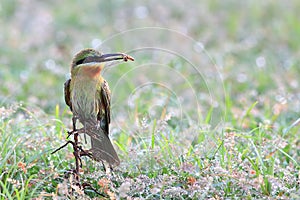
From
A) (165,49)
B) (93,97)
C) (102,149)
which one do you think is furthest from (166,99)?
(93,97)

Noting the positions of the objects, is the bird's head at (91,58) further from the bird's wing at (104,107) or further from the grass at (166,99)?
the grass at (166,99)

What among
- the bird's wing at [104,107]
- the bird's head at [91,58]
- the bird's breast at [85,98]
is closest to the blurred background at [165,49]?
the bird's wing at [104,107]

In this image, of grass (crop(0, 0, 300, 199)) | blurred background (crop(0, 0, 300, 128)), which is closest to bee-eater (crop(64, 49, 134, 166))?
grass (crop(0, 0, 300, 199))

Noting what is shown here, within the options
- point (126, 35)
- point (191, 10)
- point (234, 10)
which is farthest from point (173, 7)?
point (126, 35)

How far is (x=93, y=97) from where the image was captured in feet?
10.2

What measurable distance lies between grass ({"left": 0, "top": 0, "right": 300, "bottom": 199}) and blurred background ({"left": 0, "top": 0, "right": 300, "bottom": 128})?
0.8 inches

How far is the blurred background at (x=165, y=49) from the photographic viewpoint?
224 inches

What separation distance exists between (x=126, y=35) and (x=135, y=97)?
2425mm

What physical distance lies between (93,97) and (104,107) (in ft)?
0.44

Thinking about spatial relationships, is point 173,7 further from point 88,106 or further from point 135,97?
point 88,106

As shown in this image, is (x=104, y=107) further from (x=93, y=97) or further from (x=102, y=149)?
(x=102, y=149)

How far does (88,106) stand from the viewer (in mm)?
3115

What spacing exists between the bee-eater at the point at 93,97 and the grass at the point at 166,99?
0.55ft

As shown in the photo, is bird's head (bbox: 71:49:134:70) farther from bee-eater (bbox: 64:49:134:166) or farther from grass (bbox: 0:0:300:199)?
grass (bbox: 0:0:300:199)
